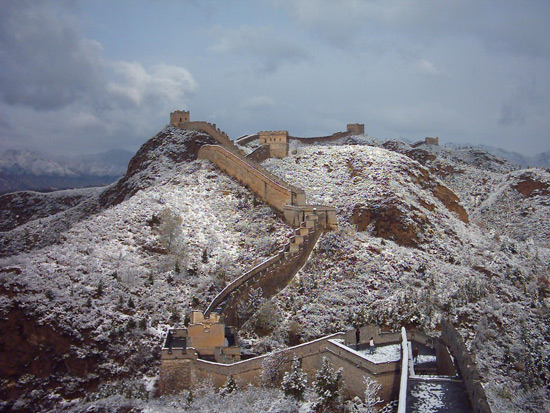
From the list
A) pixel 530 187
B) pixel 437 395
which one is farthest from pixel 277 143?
pixel 437 395

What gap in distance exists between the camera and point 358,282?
124ft

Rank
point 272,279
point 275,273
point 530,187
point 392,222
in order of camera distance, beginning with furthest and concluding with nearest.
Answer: point 530,187
point 392,222
point 275,273
point 272,279

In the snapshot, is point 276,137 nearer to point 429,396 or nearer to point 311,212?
point 311,212

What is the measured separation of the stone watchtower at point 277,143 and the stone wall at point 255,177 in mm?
7248

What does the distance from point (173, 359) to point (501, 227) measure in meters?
41.0

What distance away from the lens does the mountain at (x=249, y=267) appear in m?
30.0

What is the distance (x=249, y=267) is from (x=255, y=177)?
12460mm

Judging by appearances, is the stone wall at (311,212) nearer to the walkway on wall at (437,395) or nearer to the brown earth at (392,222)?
the brown earth at (392,222)

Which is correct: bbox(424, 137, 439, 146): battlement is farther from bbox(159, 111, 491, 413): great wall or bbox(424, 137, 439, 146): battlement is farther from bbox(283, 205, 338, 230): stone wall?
bbox(159, 111, 491, 413): great wall

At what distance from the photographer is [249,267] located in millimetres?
38594

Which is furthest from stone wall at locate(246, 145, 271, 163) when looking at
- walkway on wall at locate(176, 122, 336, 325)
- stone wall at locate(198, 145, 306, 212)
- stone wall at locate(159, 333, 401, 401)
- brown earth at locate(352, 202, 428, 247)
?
stone wall at locate(159, 333, 401, 401)

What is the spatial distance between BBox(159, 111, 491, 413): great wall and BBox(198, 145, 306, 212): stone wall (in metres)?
1.21

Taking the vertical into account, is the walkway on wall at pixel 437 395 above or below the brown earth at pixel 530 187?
below

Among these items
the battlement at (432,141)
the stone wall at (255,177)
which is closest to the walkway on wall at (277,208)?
the stone wall at (255,177)
